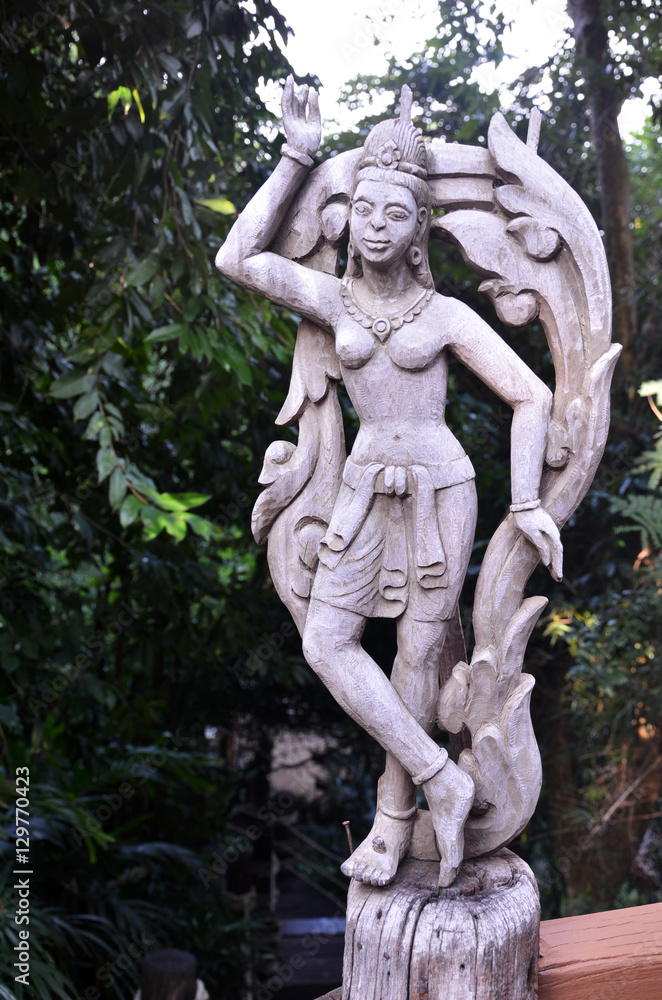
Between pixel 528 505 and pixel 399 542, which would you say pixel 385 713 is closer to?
pixel 399 542

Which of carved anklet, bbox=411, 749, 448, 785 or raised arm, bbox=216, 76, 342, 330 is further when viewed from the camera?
raised arm, bbox=216, 76, 342, 330

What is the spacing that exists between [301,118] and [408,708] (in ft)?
3.90

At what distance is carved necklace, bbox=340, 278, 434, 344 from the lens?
5.54 feet

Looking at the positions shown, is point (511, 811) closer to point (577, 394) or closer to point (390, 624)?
point (577, 394)

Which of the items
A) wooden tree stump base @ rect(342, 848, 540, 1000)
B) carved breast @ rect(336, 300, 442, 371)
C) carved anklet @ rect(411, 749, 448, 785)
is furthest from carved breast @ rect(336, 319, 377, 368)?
wooden tree stump base @ rect(342, 848, 540, 1000)

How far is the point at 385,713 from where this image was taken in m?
1.64

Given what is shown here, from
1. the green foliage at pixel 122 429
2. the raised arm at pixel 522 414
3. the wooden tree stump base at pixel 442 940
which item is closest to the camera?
the wooden tree stump base at pixel 442 940

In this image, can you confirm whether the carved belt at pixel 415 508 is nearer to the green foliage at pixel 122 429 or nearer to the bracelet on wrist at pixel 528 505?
the bracelet on wrist at pixel 528 505

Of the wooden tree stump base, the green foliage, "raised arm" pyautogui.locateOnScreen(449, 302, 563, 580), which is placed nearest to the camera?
the wooden tree stump base

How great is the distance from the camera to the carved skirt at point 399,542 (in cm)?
167

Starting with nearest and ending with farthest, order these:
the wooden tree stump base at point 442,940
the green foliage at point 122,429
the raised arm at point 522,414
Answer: the wooden tree stump base at point 442,940, the raised arm at point 522,414, the green foliage at point 122,429

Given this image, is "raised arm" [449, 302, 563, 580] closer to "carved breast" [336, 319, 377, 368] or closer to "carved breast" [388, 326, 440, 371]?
"carved breast" [388, 326, 440, 371]

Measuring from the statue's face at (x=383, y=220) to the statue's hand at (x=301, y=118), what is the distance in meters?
0.16

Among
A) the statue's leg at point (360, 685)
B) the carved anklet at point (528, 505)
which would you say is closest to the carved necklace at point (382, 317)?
the carved anklet at point (528, 505)
